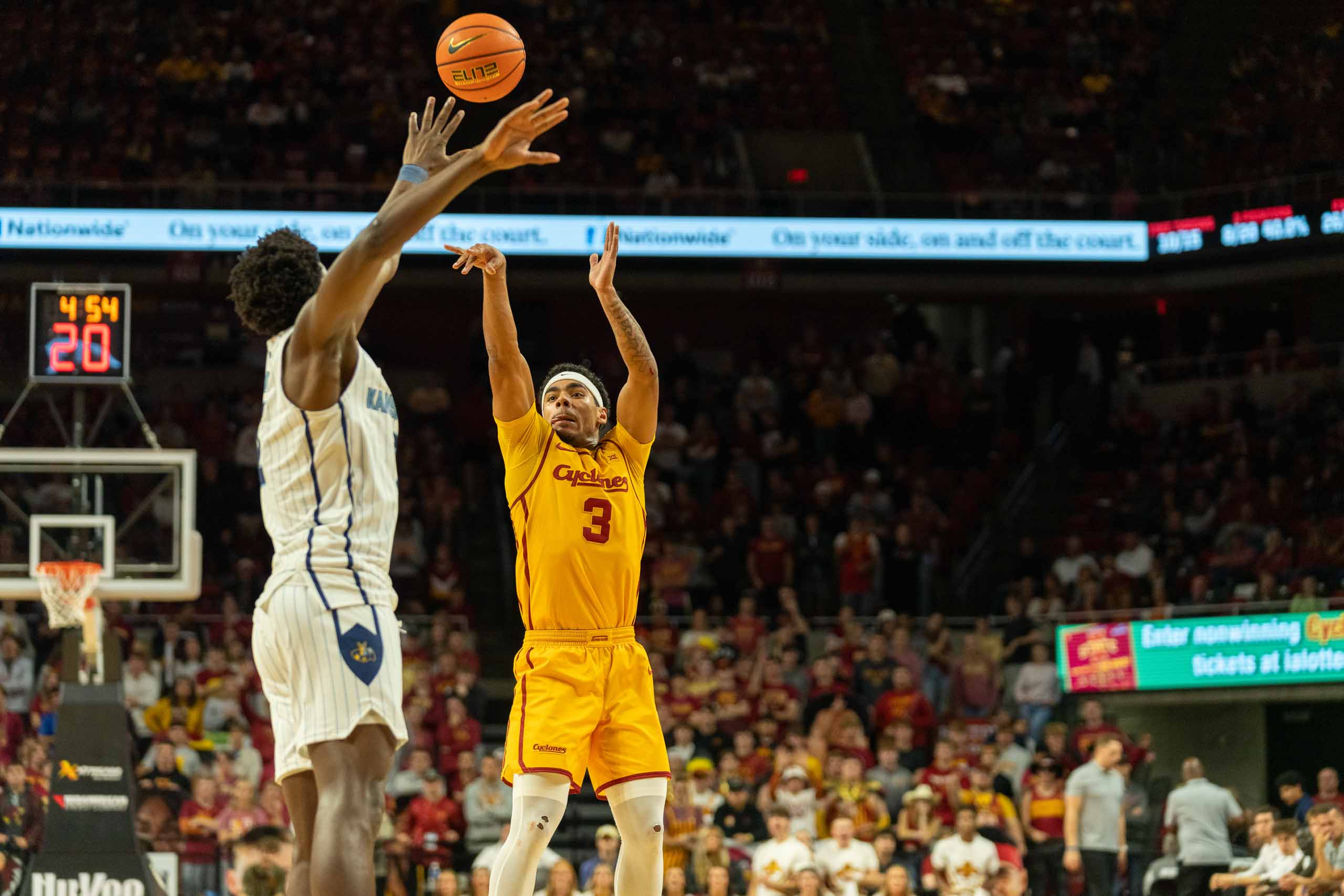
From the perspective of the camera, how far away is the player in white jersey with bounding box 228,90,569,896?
4.77 m

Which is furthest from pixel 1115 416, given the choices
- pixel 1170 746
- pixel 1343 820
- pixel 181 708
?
pixel 181 708

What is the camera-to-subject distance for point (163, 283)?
831 inches

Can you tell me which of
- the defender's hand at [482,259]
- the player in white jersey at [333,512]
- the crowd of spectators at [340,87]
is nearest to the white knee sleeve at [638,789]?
the player in white jersey at [333,512]

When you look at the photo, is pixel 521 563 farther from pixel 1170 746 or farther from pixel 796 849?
pixel 1170 746

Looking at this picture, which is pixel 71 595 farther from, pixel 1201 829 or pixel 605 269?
pixel 1201 829

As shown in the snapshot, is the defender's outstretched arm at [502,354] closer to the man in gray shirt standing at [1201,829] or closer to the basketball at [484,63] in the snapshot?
the basketball at [484,63]

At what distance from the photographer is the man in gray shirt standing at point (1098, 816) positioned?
13617 millimetres

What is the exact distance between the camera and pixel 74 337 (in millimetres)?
11680

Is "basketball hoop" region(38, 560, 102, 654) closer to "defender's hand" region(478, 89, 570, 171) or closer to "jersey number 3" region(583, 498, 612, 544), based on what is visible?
"jersey number 3" region(583, 498, 612, 544)

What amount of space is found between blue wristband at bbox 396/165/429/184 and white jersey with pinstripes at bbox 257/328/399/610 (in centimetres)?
53

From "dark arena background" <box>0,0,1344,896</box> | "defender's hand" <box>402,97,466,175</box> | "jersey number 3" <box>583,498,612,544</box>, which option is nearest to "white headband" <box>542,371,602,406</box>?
"jersey number 3" <box>583,498,612,544</box>

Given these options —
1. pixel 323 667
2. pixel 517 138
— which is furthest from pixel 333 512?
pixel 517 138

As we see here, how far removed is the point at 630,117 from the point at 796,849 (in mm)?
12938

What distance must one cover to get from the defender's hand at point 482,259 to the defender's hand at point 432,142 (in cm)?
92
